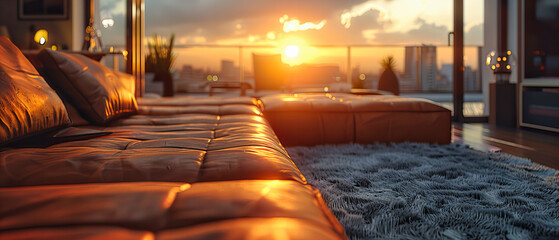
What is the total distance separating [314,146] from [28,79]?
178cm

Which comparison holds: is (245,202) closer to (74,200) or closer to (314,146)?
(74,200)

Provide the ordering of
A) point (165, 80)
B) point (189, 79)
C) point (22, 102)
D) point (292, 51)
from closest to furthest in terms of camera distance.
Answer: point (22, 102) → point (165, 80) → point (292, 51) → point (189, 79)

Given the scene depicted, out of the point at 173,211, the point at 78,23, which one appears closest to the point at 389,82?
the point at 78,23

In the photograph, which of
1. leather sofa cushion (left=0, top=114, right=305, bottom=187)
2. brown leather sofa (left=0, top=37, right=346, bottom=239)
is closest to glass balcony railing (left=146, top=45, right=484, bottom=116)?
brown leather sofa (left=0, top=37, right=346, bottom=239)

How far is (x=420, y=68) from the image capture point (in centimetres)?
738

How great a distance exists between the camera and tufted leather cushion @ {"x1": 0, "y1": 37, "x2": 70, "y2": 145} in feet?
3.14

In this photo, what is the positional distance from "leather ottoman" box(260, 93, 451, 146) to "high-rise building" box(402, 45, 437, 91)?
14.0 ft

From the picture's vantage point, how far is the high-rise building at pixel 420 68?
22.7 feet

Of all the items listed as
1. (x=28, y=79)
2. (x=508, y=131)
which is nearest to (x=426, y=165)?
(x=28, y=79)

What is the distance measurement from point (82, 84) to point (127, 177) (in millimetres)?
982

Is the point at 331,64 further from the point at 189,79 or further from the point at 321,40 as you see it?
the point at 189,79

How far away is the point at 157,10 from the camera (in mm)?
7828

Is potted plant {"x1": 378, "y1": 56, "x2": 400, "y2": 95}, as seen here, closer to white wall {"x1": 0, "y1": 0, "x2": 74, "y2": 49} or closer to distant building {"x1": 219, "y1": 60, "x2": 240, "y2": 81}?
distant building {"x1": 219, "y1": 60, "x2": 240, "y2": 81}

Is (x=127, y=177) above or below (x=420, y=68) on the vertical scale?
below
